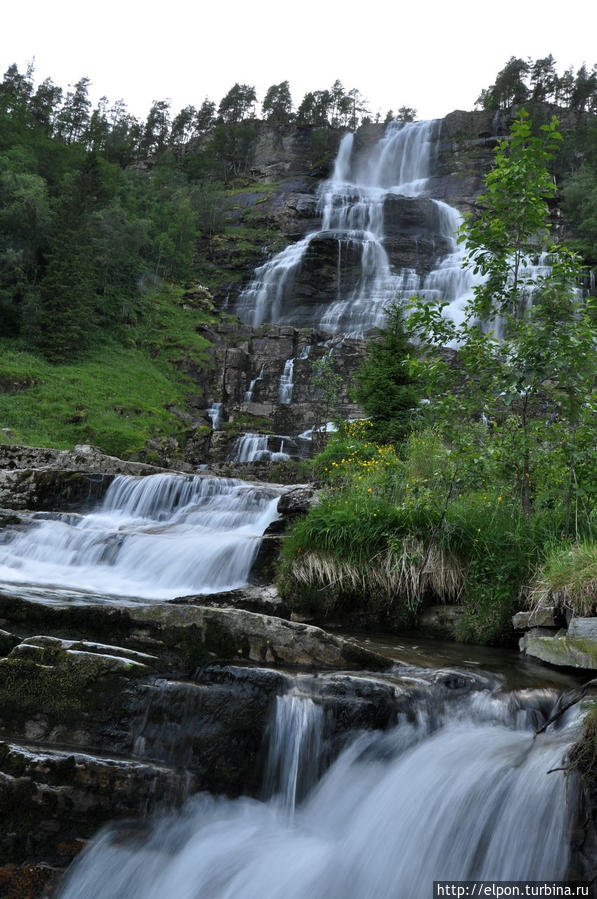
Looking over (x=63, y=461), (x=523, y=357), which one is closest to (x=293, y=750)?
(x=523, y=357)

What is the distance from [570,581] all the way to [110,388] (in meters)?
26.5

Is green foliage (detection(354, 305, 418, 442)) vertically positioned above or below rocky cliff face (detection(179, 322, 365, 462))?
below

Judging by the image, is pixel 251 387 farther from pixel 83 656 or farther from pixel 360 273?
pixel 83 656

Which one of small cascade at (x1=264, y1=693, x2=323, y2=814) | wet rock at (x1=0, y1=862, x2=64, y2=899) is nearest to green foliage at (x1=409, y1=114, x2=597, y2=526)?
small cascade at (x1=264, y1=693, x2=323, y2=814)

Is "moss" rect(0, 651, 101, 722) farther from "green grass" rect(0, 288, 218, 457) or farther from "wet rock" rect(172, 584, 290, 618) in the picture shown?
"green grass" rect(0, 288, 218, 457)

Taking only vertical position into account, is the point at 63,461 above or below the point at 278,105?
below

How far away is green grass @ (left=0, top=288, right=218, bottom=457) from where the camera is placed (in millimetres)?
22891

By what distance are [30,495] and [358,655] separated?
35.5ft

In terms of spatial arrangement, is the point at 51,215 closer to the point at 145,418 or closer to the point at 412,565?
the point at 145,418

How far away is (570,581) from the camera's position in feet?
17.4

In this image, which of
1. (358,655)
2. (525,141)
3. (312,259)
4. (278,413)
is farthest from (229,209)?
(358,655)

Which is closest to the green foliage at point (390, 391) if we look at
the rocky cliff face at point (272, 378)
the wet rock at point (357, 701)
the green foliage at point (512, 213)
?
the green foliage at point (512, 213)

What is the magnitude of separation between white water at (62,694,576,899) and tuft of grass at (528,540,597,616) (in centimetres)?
163

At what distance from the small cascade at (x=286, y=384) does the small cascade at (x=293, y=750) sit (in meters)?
26.2
